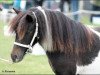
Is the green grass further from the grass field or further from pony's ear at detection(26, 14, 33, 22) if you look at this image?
pony's ear at detection(26, 14, 33, 22)

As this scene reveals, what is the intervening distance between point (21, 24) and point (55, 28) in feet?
1.46

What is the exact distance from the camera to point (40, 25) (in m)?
5.57

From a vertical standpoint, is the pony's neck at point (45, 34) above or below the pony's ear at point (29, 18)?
below

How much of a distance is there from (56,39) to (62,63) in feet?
1.05

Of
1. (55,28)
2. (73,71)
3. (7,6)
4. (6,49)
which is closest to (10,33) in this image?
(55,28)

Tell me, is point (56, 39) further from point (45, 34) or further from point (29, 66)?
point (29, 66)

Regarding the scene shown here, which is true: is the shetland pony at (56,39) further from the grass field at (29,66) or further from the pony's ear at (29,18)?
the grass field at (29,66)

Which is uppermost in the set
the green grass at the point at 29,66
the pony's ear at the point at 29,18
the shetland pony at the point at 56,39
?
the pony's ear at the point at 29,18

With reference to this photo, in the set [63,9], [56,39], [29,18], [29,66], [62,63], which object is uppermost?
[29,18]

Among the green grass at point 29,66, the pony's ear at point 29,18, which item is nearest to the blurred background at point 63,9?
the green grass at point 29,66

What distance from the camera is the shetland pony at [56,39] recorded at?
18.2 feet

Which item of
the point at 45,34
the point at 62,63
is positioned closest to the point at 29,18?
the point at 45,34

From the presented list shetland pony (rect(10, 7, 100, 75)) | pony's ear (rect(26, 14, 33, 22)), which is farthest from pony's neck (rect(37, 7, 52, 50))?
pony's ear (rect(26, 14, 33, 22))

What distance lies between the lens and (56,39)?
5.61 metres
